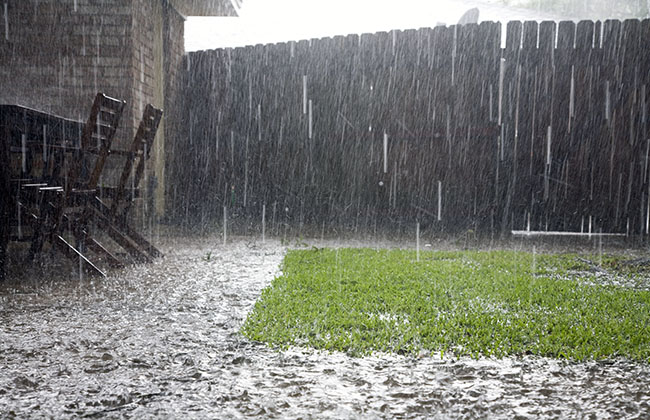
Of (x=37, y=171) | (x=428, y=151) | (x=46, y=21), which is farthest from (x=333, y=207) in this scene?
(x=46, y=21)

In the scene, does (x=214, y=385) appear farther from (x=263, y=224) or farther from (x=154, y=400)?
(x=263, y=224)

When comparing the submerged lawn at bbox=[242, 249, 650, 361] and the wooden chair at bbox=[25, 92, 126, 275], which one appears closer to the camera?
the submerged lawn at bbox=[242, 249, 650, 361]

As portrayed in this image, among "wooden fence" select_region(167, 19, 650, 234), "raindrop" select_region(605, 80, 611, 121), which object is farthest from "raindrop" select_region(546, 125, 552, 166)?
"raindrop" select_region(605, 80, 611, 121)

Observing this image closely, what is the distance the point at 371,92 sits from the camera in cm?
713

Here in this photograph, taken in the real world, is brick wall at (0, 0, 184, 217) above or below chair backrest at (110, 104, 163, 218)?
above

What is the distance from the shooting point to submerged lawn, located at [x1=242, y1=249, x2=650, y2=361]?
6.99 feet

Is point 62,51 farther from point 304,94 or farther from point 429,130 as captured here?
point 429,130

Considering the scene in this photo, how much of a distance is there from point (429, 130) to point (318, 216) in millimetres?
1962

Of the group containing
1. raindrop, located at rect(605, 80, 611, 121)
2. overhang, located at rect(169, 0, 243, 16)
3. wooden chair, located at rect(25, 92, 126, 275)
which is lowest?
wooden chair, located at rect(25, 92, 126, 275)

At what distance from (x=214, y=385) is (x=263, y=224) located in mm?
5423

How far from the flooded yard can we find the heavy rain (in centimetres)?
1

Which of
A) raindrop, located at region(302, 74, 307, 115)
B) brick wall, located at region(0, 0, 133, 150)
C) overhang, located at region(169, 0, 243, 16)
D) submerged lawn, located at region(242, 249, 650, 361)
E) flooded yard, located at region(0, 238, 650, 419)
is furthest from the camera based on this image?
overhang, located at region(169, 0, 243, 16)

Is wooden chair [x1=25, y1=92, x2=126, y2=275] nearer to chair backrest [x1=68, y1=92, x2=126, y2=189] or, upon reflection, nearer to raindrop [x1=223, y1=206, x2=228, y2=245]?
chair backrest [x1=68, y1=92, x2=126, y2=189]

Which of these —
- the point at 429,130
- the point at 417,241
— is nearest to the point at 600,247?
the point at 417,241
